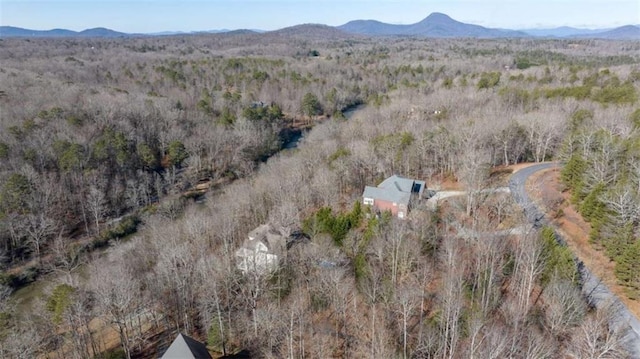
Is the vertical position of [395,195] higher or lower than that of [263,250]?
higher

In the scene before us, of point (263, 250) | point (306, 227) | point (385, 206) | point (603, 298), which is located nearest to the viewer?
point (603, 298)

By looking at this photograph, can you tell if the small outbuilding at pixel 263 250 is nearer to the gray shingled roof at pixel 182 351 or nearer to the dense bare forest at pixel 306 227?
the dense bare forest at pixel 306 227

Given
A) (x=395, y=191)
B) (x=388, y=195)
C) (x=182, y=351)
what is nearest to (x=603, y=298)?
(x=395, y=191)

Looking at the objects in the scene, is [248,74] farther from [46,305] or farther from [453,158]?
[46,305]

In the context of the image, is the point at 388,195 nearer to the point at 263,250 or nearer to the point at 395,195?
the point at 395,195

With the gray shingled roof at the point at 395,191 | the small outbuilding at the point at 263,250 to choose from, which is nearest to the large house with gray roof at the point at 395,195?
the gray shingled roof at the point at 395,191

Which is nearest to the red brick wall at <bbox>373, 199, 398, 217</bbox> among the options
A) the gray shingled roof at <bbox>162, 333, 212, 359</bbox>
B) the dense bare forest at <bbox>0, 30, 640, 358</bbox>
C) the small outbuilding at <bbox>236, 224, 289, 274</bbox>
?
the dense bare forest at <bbox>0, 30, 640, 358</bbox>
